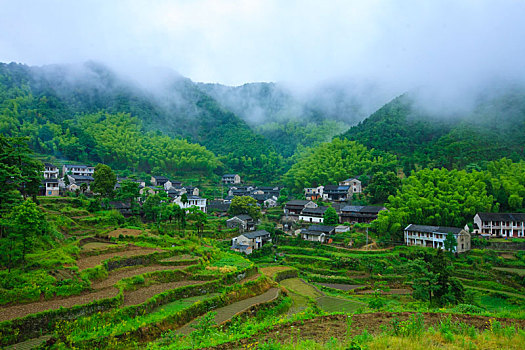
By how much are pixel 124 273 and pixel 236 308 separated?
640 centimetres

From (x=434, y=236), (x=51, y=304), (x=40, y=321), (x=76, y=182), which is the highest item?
(x=76, y=182)

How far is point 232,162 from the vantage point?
75.2 meters

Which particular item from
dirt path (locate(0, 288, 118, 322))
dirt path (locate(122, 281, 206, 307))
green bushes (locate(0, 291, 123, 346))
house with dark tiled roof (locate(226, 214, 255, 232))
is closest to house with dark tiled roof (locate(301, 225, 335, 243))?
house with dark tiled roof (locate(226, 214, 255, 232))

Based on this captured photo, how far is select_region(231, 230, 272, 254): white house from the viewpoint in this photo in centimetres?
3400

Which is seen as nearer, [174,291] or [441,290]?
[174,291]

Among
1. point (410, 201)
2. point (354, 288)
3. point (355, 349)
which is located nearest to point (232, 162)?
point (410, 201)

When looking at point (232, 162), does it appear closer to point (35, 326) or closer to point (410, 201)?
point (410, 201)

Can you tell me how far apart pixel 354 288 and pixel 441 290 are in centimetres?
887

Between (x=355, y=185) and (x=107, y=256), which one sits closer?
(x=107, y=256)

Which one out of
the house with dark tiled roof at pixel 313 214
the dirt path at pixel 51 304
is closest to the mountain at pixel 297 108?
the house with dark tiled roof at pixel 313 214

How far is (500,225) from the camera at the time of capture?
3234 centimetres

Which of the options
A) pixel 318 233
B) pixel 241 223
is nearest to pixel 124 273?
pixel 241 223

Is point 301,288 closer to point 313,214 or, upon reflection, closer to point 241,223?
point 241,223

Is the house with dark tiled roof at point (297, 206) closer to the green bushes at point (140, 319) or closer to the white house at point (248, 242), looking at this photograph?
the white house at point (248, 242)
